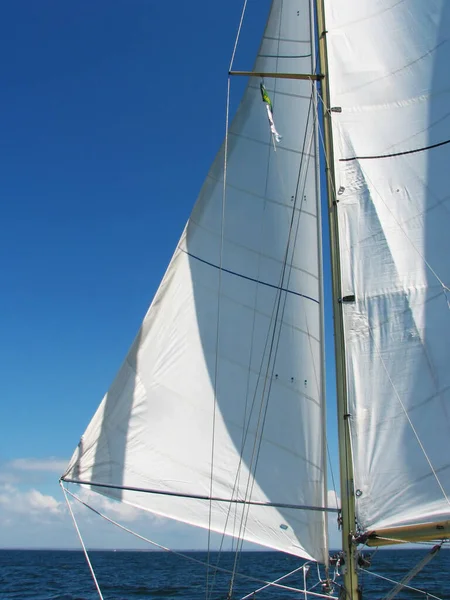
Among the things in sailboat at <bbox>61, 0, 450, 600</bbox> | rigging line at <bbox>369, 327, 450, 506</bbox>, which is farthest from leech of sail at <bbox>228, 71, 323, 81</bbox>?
rigging line at <bbox>369, 327, 450, 506</bbox>

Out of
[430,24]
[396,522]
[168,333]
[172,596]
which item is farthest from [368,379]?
[172,596]

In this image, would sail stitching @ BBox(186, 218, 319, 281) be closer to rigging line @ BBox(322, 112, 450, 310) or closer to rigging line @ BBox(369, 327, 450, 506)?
rigging line @ BBox(322, 112, 450, 310)

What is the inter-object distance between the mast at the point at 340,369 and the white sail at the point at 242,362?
356 millimetres

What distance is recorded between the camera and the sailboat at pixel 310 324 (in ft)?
20.1

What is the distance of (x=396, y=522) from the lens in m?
5.80

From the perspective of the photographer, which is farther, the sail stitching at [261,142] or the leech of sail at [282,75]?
the sail stitching at [261,142]

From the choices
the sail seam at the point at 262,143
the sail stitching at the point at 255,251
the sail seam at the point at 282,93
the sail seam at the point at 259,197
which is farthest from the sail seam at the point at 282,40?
the sail stitching at the point at 255,251

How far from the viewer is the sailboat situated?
6129 mm

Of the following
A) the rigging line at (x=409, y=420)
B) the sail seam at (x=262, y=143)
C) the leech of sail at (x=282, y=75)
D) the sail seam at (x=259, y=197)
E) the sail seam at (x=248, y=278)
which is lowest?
the rigging line at (x=409, y=420)

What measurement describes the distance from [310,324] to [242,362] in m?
0.94

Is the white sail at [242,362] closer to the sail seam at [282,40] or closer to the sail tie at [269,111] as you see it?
the sail seam at [282,40]

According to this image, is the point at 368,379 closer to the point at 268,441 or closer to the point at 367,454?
the point at 367,454

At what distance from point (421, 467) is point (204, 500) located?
7.55ft

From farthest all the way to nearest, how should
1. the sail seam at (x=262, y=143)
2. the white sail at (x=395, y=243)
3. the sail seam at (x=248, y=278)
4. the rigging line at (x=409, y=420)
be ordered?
the sail seam at (x=262, y=143)
the sail seam at (x=248, y=278)
the white sail at (x=395, y=243)
the rigging line at (x=409, y=420)
